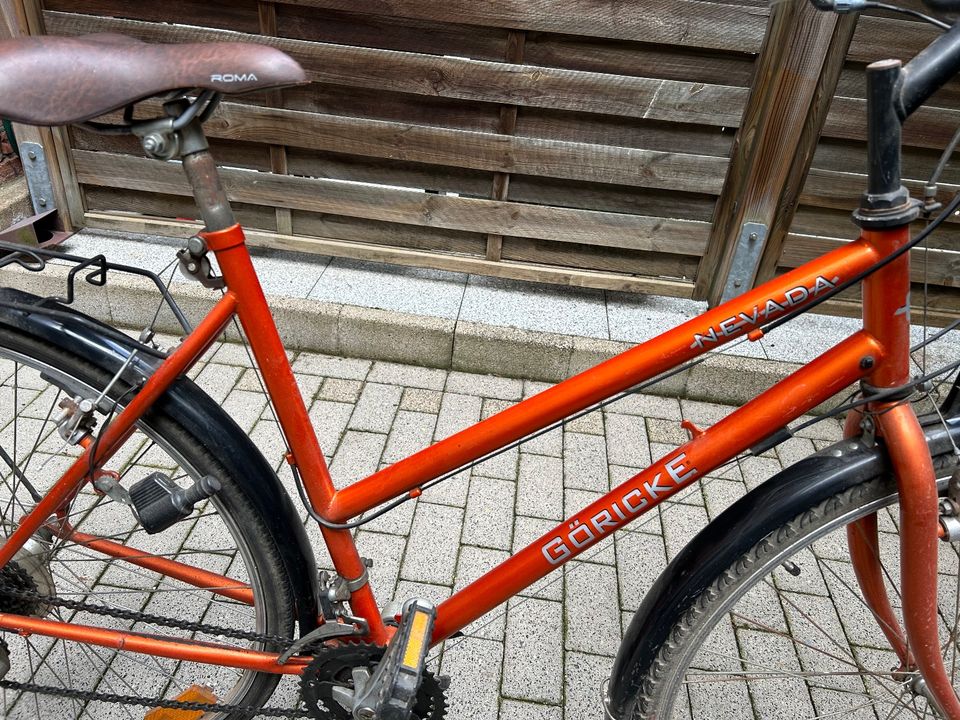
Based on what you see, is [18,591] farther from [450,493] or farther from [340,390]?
[340,390]

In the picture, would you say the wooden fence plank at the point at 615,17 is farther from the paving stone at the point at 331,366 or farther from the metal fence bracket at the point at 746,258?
the paving stone at the point at 331,366

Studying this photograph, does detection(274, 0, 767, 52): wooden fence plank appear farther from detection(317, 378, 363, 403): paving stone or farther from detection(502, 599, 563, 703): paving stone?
detection(502, 599, 563, 703): paving stone

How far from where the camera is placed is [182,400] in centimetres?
137

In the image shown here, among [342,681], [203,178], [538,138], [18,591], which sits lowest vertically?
[342,681]

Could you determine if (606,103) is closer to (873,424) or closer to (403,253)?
(403,253)

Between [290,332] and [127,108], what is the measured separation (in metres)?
2.20

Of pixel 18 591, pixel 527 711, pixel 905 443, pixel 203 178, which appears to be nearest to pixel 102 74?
pixel 203 178

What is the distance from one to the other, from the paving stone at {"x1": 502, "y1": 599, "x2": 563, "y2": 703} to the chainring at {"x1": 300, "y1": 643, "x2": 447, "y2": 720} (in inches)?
21.6

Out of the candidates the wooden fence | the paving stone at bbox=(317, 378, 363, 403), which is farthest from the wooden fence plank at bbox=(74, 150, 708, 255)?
the paving stone at bbox=(317, 378, 363, 403)

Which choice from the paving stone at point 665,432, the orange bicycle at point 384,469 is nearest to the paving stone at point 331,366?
the paving stone at point 665,432

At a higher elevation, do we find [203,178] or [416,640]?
[203,178]

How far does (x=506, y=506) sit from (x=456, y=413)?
58 centimetres

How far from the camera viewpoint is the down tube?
1.21m

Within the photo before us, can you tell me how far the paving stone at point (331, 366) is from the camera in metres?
3.23
